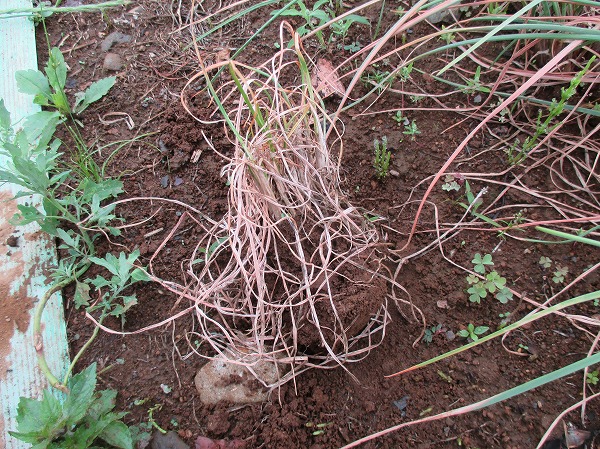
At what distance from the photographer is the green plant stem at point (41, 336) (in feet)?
4.44

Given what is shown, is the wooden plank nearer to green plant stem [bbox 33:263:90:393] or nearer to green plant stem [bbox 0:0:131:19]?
green plant stem [bbox 33:263:90:393]

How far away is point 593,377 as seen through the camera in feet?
4.31

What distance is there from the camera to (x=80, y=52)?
2023mm

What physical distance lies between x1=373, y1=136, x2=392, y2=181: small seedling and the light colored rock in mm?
734

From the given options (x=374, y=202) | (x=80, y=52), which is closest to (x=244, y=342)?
(x=374, y=202)

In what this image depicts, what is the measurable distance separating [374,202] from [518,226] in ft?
1.50

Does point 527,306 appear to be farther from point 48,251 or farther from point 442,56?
point 48,251

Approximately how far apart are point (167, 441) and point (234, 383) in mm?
237

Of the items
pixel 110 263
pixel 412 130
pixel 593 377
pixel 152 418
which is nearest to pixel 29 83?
pixel 110 263

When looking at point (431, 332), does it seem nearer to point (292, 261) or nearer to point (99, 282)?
point (292, 261)

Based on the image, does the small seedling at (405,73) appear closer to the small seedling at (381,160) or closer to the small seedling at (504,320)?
the small seedling at (381,160)

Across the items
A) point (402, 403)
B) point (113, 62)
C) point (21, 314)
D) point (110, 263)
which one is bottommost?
point (402, 403)

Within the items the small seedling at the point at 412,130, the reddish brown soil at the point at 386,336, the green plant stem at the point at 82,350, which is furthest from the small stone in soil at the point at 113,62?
the small seedling at the point at 412,130

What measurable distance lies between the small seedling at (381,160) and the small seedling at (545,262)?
1.85 ft
